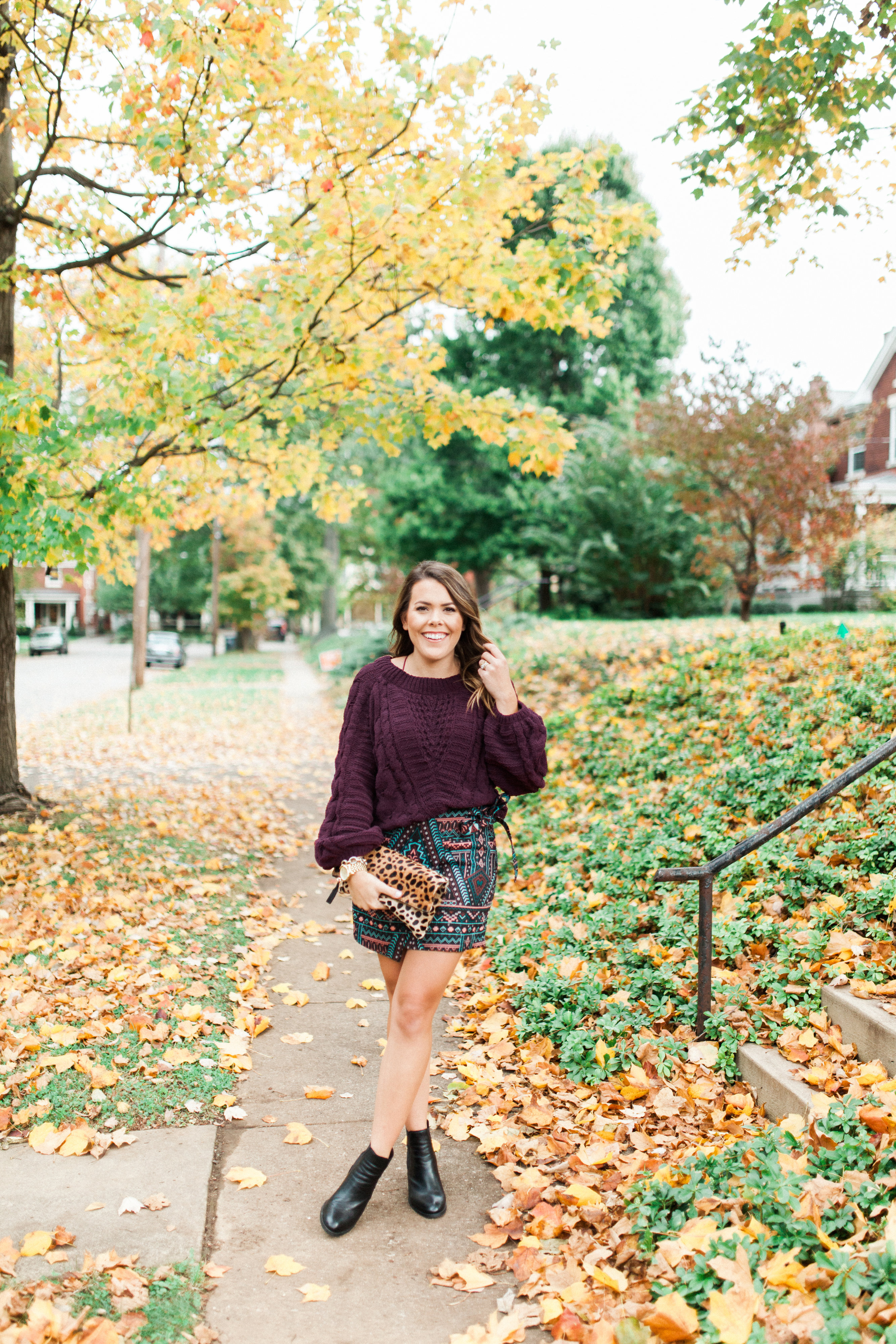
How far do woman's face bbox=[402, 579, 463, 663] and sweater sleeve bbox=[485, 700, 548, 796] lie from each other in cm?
26

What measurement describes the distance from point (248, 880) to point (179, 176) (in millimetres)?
4797

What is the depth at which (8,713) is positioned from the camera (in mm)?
7754

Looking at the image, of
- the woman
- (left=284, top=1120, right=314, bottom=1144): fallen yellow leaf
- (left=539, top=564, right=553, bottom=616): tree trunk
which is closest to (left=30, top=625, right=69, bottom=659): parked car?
(left=539, top=564, right=553, bottom=616): tree trunk

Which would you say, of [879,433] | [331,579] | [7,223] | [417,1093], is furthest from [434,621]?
[331,579]

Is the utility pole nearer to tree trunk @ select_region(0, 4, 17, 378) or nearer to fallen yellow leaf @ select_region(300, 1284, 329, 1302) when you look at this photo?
tree trunk @ select_region(0, 4, 17, 378)

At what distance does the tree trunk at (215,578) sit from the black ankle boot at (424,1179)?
33274 millimetres

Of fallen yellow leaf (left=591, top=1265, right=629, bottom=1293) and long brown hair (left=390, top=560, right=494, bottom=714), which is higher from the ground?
long brown hair (left=390, top=560, right=494, bottom=714)

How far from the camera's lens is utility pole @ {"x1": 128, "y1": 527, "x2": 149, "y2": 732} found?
19.0 metres

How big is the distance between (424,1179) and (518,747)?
144cm

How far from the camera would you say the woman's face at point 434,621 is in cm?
299

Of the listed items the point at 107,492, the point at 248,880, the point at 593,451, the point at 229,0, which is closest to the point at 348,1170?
the point at 248,880

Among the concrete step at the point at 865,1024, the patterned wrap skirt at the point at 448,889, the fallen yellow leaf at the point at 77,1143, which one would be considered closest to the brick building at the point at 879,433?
the concrete step at the point at 865,1024

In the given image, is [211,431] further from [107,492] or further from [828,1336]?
[828,1336]

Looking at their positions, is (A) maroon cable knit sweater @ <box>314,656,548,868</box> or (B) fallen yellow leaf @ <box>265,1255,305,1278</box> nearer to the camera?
(B) fallen yellow leaf @ <box>265,1255,305,1278</box>
